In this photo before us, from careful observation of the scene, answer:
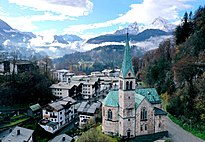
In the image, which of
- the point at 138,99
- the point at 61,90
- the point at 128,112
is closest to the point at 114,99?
the point at 128,112

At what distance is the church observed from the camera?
135ft

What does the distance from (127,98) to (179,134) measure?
12.5m

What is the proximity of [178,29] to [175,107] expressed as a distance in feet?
101

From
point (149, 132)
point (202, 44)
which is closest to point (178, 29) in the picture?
point (202, 44)

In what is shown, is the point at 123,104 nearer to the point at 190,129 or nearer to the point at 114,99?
the point at 114,99

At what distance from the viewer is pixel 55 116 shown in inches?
2232

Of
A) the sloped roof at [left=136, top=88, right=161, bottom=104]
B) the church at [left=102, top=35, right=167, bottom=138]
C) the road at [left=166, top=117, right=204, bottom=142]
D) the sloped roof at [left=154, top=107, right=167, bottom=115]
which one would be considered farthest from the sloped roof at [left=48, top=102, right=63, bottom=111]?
the road at [left=166, top=117, right=204, bottom=142]

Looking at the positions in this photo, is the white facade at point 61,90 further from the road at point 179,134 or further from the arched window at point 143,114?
the arched window at point 143,114

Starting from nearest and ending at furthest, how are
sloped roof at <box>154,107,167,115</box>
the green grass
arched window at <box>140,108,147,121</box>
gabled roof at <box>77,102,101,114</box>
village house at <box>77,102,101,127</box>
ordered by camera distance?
1. the green grass
2. arched window at <box>140,108,147,121</box>
3. sloped roof at <box>154,107,167,115</box>
4. village house at <box>77,102,101,127</box>
5. gabled roof at <box>77,102,101,114</box>

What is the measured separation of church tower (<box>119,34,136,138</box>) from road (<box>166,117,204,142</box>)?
7.64 meters

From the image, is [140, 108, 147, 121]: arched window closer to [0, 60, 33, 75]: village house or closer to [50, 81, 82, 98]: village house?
[50, 81, 82, 98]: village house

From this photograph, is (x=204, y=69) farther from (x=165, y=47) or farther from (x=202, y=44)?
(x=165, y=47)

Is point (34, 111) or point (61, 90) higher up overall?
point (61, 90)

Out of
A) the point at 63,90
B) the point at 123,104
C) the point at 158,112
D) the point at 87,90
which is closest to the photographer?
the point at 123,104
